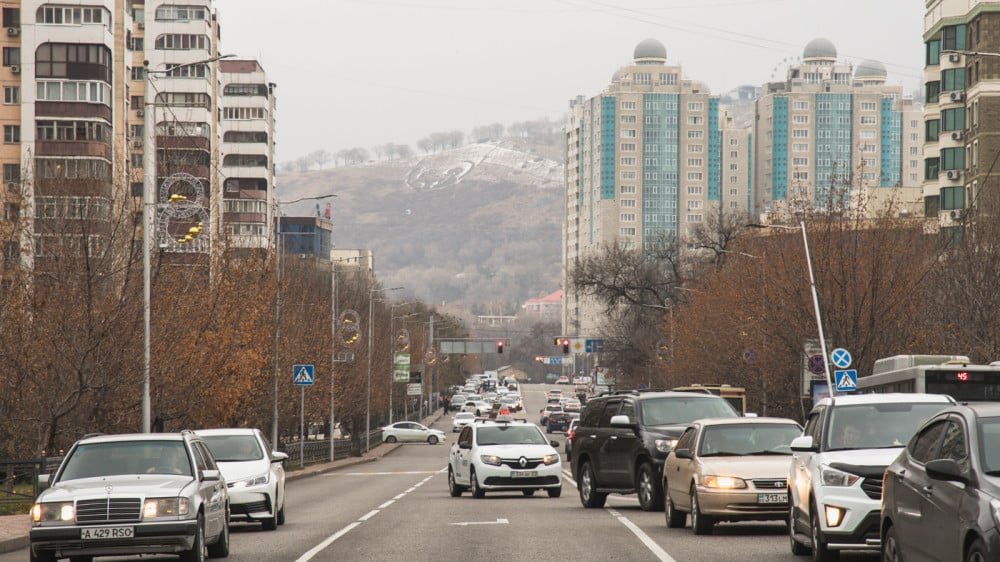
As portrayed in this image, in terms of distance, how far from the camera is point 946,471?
10.6 m

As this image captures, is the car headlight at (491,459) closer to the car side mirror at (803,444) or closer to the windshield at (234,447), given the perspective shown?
the windshield at (234,447)

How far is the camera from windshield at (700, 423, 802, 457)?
2089cm

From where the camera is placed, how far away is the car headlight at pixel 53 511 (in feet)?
52.5

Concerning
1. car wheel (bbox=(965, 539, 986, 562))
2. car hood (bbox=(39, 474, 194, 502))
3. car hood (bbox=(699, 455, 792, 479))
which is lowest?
car hood (bbox=(699, 455, 792, 479))

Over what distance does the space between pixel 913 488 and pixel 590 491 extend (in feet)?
52.2

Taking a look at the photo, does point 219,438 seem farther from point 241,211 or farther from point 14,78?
point 241,211

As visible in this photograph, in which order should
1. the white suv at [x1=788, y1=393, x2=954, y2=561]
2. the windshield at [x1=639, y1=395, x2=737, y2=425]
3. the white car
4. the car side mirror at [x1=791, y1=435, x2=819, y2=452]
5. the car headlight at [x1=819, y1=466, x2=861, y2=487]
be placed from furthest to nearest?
the windshield at [x1=639, y1=395, x2=737, y2=425], the white car, the car side mirror at [x1=791, y1=435, x2=819, y2=452], the car headlight at [x1=819, y1=466, x2=861, y2=487], the white suv at [x1=788, y1=393, x2=954, y2=561]

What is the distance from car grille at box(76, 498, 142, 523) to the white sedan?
77.4 meters

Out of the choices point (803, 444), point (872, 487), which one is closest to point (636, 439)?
point (803, 444)

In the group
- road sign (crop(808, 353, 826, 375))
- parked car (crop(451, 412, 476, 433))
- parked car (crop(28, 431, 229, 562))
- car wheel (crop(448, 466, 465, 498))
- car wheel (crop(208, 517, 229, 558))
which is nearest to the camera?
parked car (crop(28, 431, 229, 562))

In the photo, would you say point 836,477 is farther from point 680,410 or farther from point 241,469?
point 241,469

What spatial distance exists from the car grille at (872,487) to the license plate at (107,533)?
292 inches

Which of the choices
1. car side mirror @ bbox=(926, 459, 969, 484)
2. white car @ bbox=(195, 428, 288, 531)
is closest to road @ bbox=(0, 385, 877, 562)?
white car @ bbox=(195, 428, 288, 531)

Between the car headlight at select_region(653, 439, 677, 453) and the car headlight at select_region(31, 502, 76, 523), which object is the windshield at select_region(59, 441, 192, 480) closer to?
the car headlight at select_region(31, 502, 76, 523)
